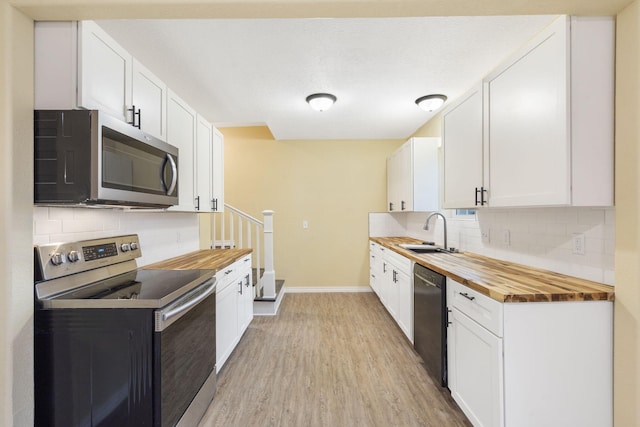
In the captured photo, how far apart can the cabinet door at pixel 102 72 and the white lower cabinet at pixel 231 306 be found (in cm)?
130

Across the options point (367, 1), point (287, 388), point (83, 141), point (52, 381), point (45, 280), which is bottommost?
point (287, 388)

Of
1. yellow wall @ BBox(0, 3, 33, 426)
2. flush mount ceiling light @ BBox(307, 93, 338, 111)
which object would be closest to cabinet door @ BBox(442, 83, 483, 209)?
flush mount ceiling light @ BBox(307, 93, 338, 111)

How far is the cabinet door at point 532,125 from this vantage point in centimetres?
144

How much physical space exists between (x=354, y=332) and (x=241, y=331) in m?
1.19

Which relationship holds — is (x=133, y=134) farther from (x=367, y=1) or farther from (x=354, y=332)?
(x=354, y=332)

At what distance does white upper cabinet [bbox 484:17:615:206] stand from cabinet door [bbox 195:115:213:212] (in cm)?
251

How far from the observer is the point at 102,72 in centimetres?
152

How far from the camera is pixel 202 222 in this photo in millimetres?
4039

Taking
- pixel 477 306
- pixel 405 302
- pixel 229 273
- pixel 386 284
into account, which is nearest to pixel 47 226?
pixel 229 273

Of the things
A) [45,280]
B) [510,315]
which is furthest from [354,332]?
[45,280]

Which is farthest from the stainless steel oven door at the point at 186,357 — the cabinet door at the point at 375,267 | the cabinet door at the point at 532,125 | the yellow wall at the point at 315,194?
the yellow wall at the point at 315,194

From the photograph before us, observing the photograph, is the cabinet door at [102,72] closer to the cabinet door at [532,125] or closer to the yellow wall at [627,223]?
the cabinet door at [532,125]

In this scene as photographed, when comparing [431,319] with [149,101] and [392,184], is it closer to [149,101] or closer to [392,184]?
[149,101]

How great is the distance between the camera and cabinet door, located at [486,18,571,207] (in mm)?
1440
